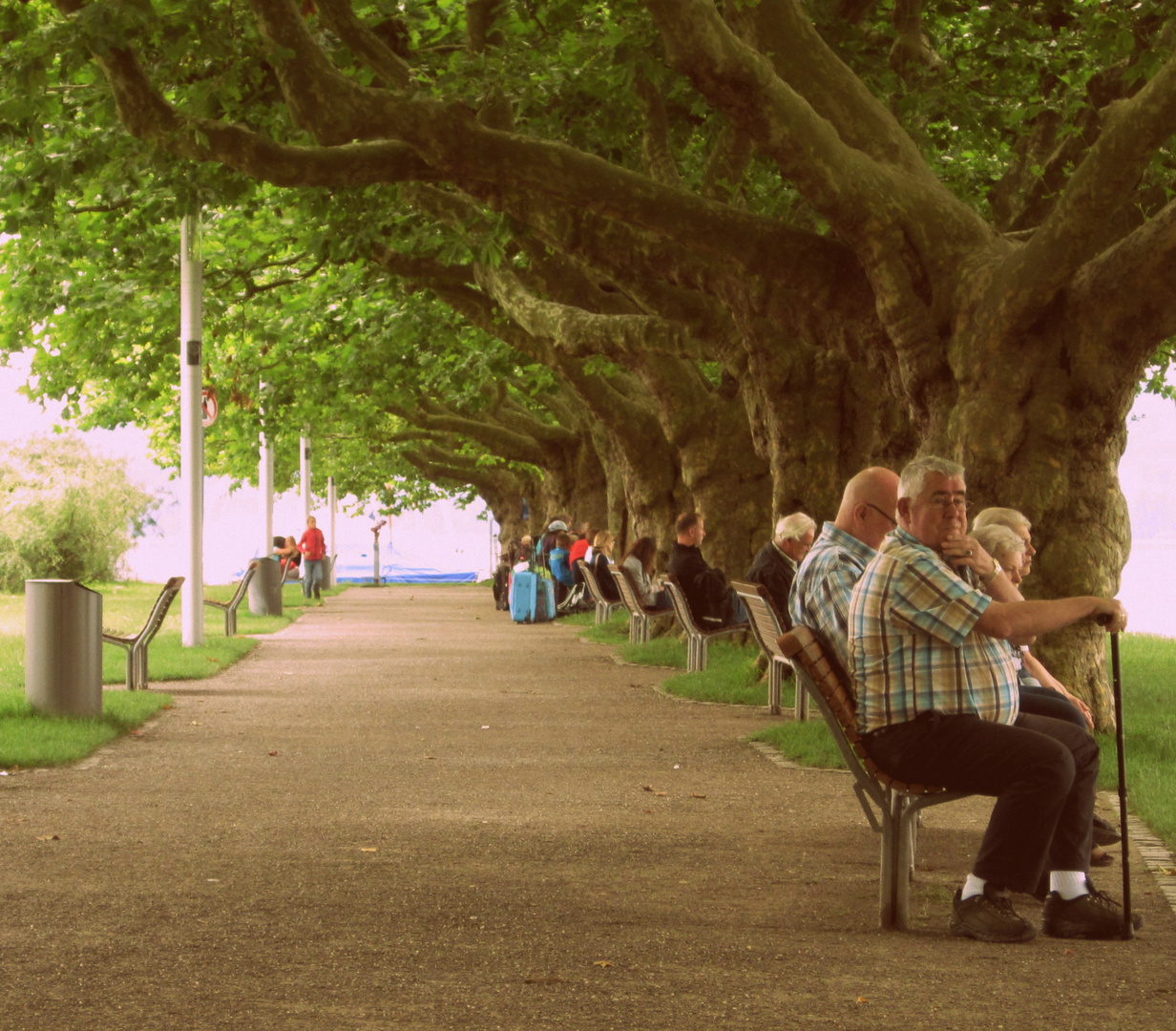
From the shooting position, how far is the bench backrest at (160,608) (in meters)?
13.8

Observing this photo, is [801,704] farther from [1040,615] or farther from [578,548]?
[578,548]

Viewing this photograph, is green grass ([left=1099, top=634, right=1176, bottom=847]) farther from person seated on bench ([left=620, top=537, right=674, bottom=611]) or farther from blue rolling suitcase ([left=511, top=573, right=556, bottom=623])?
blue rolling suitcase ([left=511, top=573, right=556, bottom=623])

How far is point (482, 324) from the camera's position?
22.2 metres

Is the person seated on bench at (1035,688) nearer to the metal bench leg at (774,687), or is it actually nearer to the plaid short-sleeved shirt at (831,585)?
the plaid short-sleeved shirt at (831,585)

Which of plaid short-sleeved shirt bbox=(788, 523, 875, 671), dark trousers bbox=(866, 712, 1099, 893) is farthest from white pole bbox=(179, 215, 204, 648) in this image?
dark trousers bbox=(866, 712, 1099, 893)

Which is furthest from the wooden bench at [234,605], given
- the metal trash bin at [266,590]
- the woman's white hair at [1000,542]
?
the woman's white hair at [1000,542]

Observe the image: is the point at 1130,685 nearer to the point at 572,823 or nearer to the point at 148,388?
the point at 572,823

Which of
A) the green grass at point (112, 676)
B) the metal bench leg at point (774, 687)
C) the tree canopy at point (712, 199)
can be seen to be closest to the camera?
the green grass at point (112, 676)

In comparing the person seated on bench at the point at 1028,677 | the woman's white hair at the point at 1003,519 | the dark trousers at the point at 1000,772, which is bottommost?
the dark trousers at the point at 1000,772

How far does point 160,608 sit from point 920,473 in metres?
9.00

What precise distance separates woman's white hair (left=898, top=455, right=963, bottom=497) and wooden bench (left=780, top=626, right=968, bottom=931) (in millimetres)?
566

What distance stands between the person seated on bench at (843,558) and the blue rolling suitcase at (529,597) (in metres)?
23.3

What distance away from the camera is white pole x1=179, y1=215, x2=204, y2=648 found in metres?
Result: 19.2

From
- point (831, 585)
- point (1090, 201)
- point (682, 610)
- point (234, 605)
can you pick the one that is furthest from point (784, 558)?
point (234, 605)
